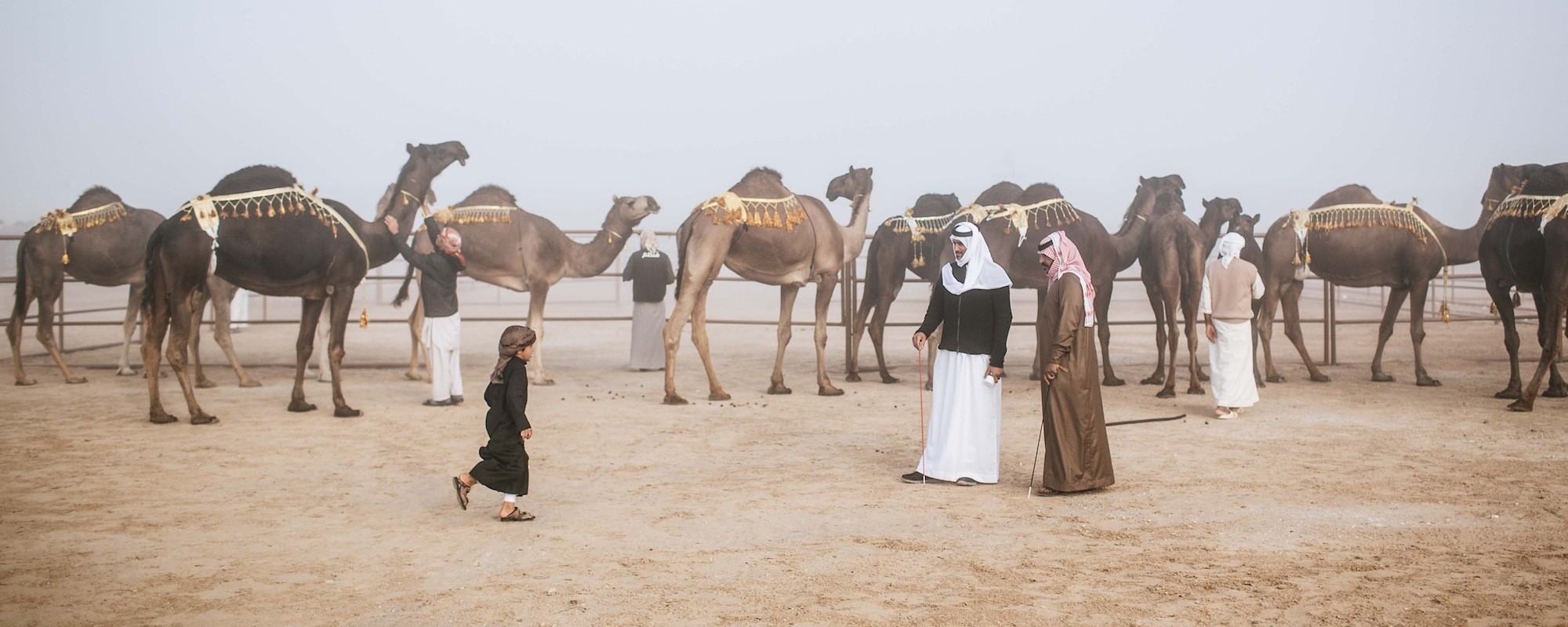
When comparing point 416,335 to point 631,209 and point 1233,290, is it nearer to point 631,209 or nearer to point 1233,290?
point 631,209

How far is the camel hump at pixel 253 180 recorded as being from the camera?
8062 mm

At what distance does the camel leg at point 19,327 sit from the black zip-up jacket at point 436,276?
166 inches

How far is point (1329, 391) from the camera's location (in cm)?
969

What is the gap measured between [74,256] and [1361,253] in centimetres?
1187

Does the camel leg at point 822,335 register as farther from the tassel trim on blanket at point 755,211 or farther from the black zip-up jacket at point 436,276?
the black zip-up jacket at point 436,276

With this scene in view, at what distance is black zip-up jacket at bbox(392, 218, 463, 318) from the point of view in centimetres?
857

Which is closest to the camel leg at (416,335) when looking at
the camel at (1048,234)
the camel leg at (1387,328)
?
the camel at (1048,234)

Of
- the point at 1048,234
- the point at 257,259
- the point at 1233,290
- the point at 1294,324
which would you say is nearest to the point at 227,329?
the point at 257,259

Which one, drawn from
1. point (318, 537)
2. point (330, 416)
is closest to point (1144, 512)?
point (318, 537)

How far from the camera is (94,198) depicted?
35.5ft

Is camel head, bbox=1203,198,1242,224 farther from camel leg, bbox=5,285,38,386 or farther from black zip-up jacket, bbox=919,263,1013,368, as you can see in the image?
camel leg, bbox=5,285,38,386

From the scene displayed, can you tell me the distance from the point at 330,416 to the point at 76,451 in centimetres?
175

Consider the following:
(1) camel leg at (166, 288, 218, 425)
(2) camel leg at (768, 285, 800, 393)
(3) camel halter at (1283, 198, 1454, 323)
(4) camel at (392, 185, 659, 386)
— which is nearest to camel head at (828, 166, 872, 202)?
(2) camel leg at (768, 285, 800, 393)

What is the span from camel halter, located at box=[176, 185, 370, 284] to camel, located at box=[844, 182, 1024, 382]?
15.2 feet
